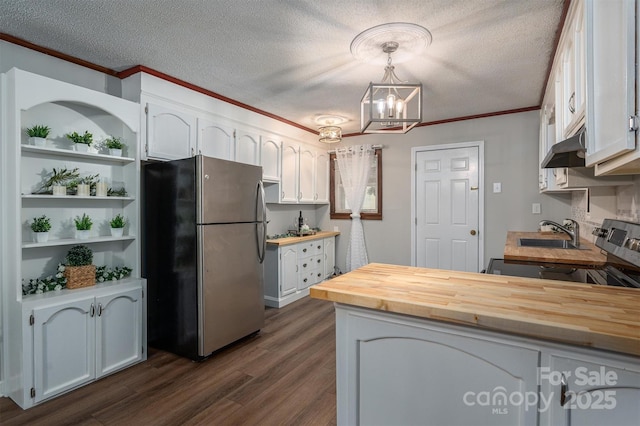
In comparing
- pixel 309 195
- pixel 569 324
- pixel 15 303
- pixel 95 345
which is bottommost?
pixel 95 345

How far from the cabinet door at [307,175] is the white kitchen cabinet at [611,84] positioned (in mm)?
3440

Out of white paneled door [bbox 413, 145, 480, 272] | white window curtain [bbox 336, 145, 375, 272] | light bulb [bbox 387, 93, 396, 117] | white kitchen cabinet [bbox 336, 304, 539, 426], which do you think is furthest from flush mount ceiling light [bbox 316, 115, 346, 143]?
white kitchen cabinet [bbox 336, 304, 539, 426]

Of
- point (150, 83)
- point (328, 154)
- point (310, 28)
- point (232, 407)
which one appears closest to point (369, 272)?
point (232, 407)

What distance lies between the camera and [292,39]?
2.14 metres

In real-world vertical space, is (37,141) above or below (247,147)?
below

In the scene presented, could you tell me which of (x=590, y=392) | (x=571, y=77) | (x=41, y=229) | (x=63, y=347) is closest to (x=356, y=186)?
(x=571, y=77)

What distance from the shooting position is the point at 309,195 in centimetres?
458

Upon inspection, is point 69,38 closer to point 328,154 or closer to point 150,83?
point 150,83

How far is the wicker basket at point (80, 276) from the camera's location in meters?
2.21

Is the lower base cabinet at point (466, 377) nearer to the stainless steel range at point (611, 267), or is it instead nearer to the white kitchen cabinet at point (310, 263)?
the stainless steel range at point (611, 267)

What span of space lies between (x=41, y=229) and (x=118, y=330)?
0.87 meters

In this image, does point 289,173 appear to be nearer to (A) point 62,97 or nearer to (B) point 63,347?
(A) point 62,97

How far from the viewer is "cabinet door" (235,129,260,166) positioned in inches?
136

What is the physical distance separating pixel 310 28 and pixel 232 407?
2379 millimetres
